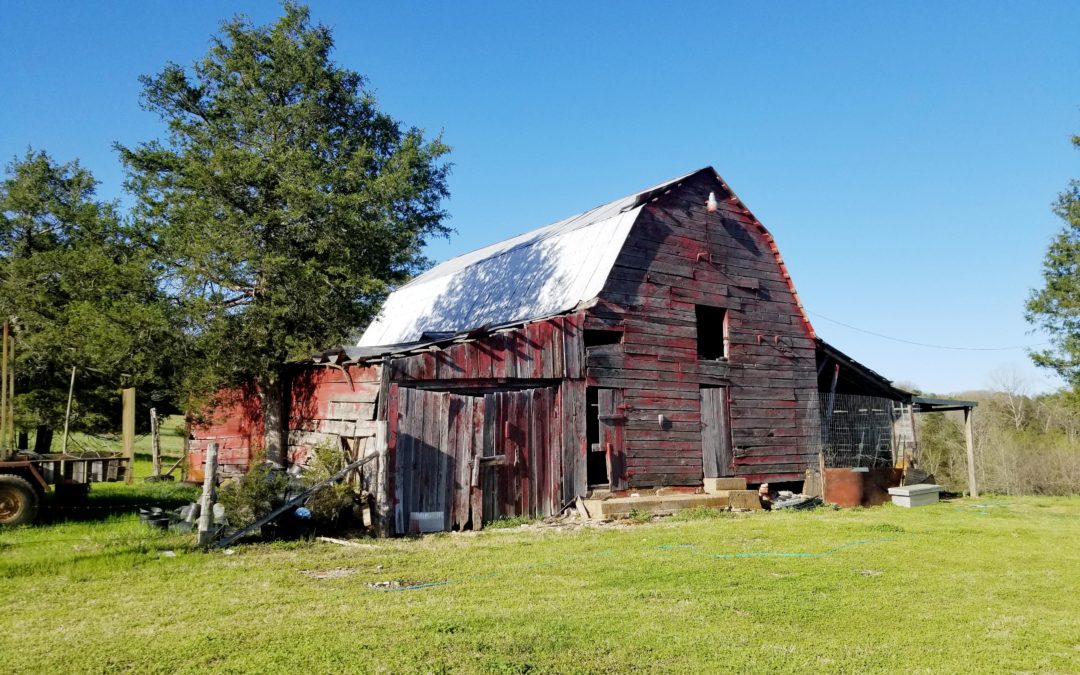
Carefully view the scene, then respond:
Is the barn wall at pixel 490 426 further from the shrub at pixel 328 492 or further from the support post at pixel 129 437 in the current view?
the support post at pixel 129 437

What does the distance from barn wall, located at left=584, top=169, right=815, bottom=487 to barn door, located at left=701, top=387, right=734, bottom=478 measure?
0.19 metres

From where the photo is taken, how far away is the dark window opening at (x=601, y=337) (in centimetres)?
1633

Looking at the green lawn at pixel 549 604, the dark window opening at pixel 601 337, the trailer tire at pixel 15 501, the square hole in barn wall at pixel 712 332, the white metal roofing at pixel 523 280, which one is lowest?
the green lawn at pixel 549 604

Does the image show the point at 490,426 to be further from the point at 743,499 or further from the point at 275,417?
the point at 275,417

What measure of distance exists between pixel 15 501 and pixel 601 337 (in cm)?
1096

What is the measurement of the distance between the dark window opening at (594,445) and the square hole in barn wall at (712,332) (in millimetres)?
3632

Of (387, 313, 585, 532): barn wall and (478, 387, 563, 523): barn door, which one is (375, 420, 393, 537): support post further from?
(478, 387, 563, 523): barn door

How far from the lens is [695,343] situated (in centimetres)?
1777

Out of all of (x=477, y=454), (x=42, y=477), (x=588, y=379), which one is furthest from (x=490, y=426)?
(x=42, y=477)

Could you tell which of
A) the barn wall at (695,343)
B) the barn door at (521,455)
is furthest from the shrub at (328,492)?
the barn wall at (695,343)

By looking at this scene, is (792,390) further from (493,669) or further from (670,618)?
(493,669)

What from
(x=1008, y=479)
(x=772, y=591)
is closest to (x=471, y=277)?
(x=772, y=591)

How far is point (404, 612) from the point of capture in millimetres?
7047

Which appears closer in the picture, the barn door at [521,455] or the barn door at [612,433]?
the barn door at [521,455]
